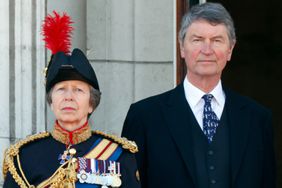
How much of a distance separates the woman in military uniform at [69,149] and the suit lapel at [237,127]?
514mm

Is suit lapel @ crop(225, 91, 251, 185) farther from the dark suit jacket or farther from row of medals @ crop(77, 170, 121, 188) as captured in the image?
row of medals @ crop(77, 170, 121, 188)

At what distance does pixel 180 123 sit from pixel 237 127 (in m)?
0.26

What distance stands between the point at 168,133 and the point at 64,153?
61cm

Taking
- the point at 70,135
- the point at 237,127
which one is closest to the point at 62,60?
the point at 70,135

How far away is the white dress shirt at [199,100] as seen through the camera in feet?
13.9

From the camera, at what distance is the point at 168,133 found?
167 inches

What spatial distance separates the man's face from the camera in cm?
414

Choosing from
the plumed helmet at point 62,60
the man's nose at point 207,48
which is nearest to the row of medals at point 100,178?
the plumed helmet at point 62,60

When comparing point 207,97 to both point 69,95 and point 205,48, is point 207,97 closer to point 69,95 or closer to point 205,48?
point 205,48

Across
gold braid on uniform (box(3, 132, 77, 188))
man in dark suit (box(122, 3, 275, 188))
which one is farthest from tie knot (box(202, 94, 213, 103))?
gold braid on uniform (box(3, 132, 77, 188))

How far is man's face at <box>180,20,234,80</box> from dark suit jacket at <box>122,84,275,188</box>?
20 cm

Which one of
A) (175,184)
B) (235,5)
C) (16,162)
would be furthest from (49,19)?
(235,5)

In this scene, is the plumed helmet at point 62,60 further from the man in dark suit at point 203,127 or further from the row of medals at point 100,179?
the man in dark suit at point 203,127

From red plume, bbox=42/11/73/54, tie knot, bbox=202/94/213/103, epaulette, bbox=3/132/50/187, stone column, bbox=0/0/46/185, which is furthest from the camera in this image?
stone column, bbox=0/0/46/185
